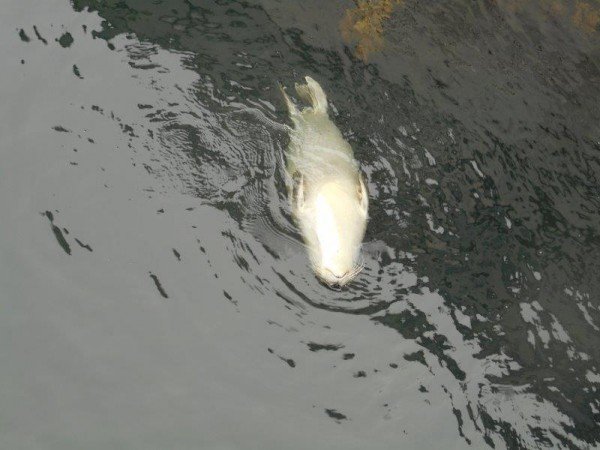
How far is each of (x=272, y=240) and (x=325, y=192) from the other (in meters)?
0.74

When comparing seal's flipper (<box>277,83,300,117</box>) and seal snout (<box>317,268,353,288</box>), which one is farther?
seal's flipper (<box>277,83,300,117</box>)

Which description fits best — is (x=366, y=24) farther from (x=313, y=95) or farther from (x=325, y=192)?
(x=325, y=192)

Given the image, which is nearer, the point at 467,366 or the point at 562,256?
the point at 467,366

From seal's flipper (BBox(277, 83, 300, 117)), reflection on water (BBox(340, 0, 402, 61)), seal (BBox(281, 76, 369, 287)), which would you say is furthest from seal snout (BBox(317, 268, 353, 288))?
reflection on water (BBox(340, 0, 402, 61))

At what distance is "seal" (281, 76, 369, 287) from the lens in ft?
19.4

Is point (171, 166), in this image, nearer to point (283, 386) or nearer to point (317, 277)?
point (317, 277)

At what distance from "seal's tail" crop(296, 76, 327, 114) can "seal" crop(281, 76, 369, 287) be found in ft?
0.04

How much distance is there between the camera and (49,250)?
574 cm

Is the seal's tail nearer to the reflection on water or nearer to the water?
the water

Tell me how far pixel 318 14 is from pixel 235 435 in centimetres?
565

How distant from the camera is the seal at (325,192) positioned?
5898 mm

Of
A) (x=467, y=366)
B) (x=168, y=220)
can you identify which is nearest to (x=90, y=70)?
(x=168, y=220)

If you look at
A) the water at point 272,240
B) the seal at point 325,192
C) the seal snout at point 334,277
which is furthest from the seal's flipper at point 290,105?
the seal snout at point 334,277

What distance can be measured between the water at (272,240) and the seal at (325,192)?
0.14m
